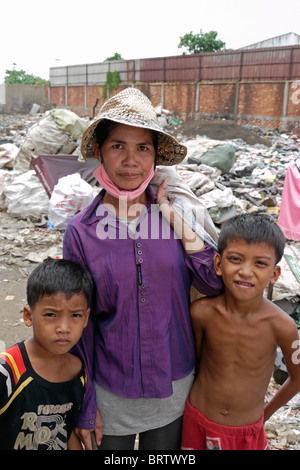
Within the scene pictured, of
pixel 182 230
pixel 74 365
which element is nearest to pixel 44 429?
pixel 74 365

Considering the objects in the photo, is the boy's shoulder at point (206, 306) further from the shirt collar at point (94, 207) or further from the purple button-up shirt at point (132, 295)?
the shirt collar at point (94, 207)

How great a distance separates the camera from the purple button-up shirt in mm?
1338

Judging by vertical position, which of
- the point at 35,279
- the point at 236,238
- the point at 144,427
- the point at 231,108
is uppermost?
the point at 231,108

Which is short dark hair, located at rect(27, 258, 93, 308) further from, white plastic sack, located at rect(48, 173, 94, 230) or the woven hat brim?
white plastic sack, located at rect(48, 173, 94, 230)

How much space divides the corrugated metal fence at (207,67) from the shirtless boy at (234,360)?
1597 cm

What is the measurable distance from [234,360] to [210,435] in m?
0.29

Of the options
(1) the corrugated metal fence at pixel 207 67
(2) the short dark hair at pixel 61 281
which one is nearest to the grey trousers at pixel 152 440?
(2) the short dark hair at pixel 61 281

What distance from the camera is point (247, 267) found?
1.37 m

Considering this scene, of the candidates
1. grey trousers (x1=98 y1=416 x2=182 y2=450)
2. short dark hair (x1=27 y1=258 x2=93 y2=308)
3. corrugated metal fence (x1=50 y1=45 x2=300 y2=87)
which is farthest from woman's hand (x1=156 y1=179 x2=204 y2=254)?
corrugated metal fence (x1=50 y1=45 x2=300 y2=87)

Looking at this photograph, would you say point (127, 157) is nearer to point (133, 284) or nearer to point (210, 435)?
point (133, 284)

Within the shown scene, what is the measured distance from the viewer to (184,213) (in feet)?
4.77

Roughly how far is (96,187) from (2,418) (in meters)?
6.30

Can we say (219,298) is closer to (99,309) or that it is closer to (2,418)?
(99,309)

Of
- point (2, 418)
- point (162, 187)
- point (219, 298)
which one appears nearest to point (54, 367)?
point (2, 418)
